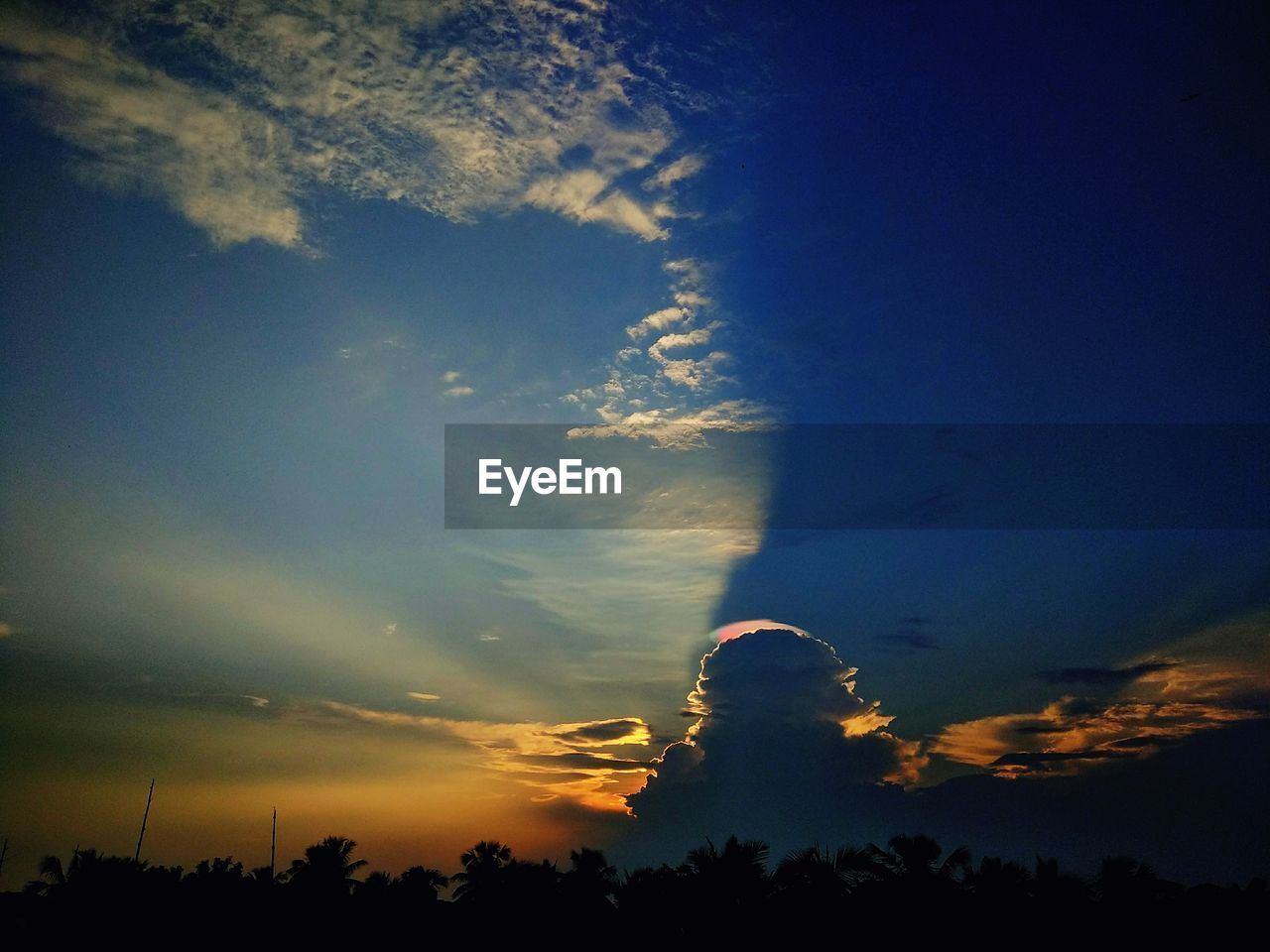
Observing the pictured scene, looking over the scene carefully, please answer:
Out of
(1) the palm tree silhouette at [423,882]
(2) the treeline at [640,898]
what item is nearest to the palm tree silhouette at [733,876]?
(2) the treeline at [640,898]

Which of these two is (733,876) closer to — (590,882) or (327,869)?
(590,882)

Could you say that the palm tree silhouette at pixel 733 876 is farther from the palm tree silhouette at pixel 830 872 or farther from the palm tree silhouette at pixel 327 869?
the palm tree silhouette at pixel 327 869

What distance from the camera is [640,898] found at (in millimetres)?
38781

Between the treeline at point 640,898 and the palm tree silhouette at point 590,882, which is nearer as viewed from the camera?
the treeline at point 640,898

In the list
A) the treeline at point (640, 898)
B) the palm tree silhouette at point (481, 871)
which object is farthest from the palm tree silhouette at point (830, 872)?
the palm tree silhouette at point (481, 871)

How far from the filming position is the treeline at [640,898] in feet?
95.6

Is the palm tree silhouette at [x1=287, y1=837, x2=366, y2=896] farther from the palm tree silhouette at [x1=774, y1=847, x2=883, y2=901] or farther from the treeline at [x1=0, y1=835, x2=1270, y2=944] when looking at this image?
the palm tree silhouette at [x1=774, y1=847, x2=883, y2=901]

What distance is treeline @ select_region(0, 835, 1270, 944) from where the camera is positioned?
29.1 m

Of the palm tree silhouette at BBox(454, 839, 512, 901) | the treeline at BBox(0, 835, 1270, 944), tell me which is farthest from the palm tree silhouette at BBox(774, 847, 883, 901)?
the palm tree silhouette at BBox(454, 839, 512, 901)

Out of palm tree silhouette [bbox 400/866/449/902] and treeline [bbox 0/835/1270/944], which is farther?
palm tree silhouette [bbox 400/866/449/902]

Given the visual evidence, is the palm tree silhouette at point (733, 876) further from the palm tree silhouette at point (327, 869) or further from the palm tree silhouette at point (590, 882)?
the palm tree silhouette at point (327, 869)

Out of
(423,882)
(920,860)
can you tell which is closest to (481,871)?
(423,882)

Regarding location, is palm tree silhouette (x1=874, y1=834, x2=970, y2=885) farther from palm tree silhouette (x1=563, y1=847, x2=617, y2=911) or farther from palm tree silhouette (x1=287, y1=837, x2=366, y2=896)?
palm tree silhouette (x1=287, y1=837, x2=366, y2=896)

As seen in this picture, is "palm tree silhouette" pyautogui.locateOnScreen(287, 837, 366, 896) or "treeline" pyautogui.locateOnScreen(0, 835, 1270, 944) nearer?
"treeline" pyautogui.locateOnScreen(0, 835, 1270, 944)
